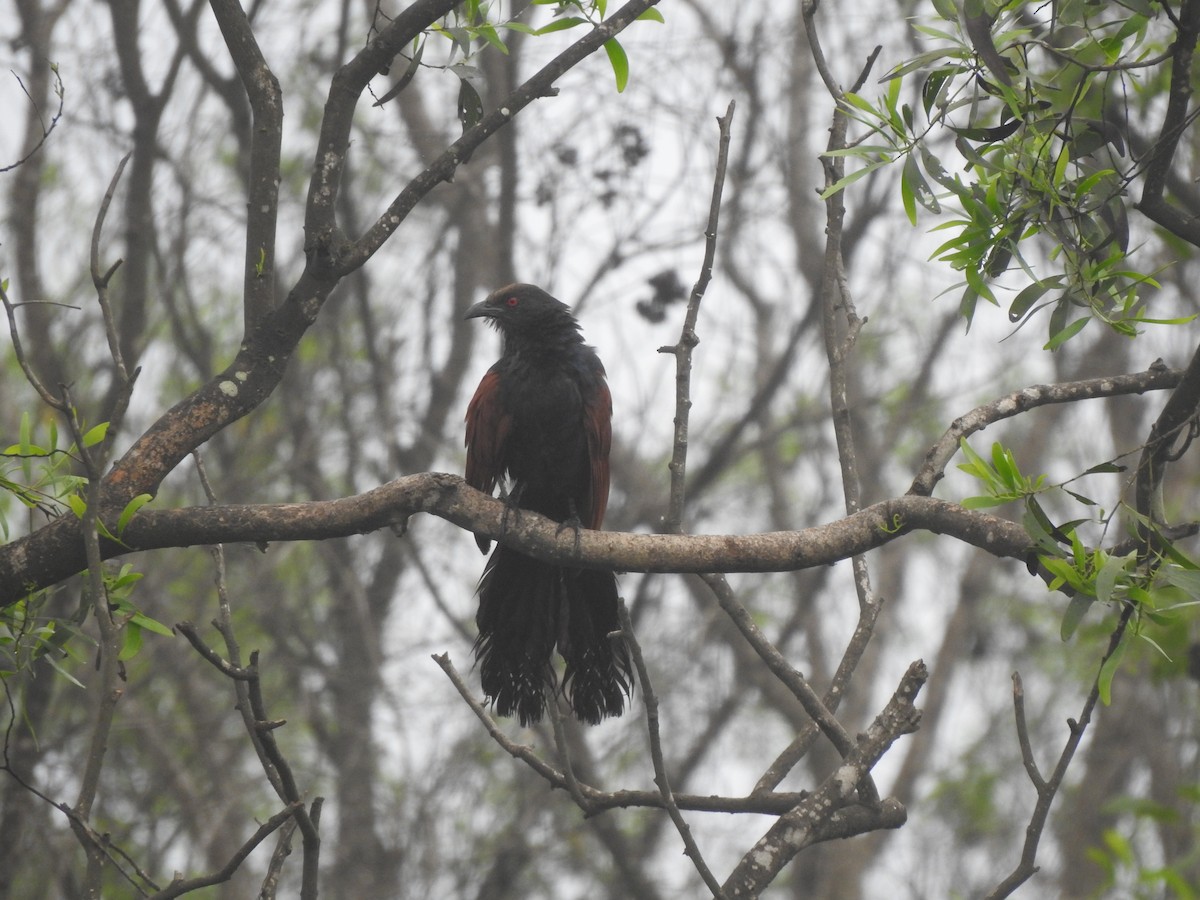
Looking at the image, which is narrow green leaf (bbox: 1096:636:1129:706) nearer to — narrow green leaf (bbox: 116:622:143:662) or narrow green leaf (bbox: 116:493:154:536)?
narrow green leaf (bbox: 116:493:154:536)

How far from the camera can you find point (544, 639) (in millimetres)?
3561

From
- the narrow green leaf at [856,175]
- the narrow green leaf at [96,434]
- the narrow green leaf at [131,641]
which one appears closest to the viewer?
the narrow green leaf at [856,175]

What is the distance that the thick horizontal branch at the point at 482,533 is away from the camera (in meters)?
2.51

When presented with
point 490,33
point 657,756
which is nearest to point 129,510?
point 657,756

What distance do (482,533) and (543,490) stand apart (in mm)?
1555

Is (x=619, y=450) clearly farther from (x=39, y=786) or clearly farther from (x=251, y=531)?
(x=251, y=531)

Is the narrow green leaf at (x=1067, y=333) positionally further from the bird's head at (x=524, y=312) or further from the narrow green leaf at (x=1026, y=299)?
the bird's head at (x=524, y=312)

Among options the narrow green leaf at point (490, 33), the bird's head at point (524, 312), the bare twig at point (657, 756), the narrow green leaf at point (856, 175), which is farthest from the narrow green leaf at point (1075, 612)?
the bird's head at point (524, 312)

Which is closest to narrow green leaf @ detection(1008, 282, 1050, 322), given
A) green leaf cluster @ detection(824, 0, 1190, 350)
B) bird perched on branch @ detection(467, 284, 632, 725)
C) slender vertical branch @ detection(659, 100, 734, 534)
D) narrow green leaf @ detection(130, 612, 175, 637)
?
green leaf cluster @ detection(824, 0, 1190, 350)

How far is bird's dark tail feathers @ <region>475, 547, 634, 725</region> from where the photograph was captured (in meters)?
3.47

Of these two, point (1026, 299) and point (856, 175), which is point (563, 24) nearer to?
point (856, 175)

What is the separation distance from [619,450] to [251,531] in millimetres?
5977

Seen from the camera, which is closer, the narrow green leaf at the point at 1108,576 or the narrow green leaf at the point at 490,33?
the narrow green leaf at the point at 1108,576

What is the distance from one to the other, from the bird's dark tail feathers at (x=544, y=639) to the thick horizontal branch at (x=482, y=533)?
0.83m
